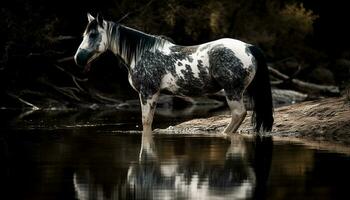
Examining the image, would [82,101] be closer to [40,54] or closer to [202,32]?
[40,54]

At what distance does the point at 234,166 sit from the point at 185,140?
364 cm

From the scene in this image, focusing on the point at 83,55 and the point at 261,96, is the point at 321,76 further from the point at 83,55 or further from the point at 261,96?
the point at 261,96

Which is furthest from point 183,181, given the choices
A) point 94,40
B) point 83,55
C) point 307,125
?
point 83,55

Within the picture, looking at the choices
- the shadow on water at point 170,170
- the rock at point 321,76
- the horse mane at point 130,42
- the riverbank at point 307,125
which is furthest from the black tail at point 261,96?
the rock at point 321,76

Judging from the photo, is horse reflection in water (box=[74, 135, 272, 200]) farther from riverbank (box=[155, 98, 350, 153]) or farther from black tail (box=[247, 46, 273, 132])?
black tail (box=[247, 46, 273, 132])

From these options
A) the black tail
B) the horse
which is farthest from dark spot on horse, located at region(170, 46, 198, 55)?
the black tail

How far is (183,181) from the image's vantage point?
23.2 ft

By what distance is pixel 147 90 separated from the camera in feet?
45.7

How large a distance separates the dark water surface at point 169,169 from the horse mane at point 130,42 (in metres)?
2.07

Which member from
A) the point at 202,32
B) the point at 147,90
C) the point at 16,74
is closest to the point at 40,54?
the point at 16,74

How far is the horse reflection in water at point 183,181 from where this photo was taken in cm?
630

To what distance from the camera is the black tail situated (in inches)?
526

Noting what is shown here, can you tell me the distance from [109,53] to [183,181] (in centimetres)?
2270

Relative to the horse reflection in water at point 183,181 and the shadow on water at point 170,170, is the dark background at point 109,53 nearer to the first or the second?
the shadow on water at point 170,170
